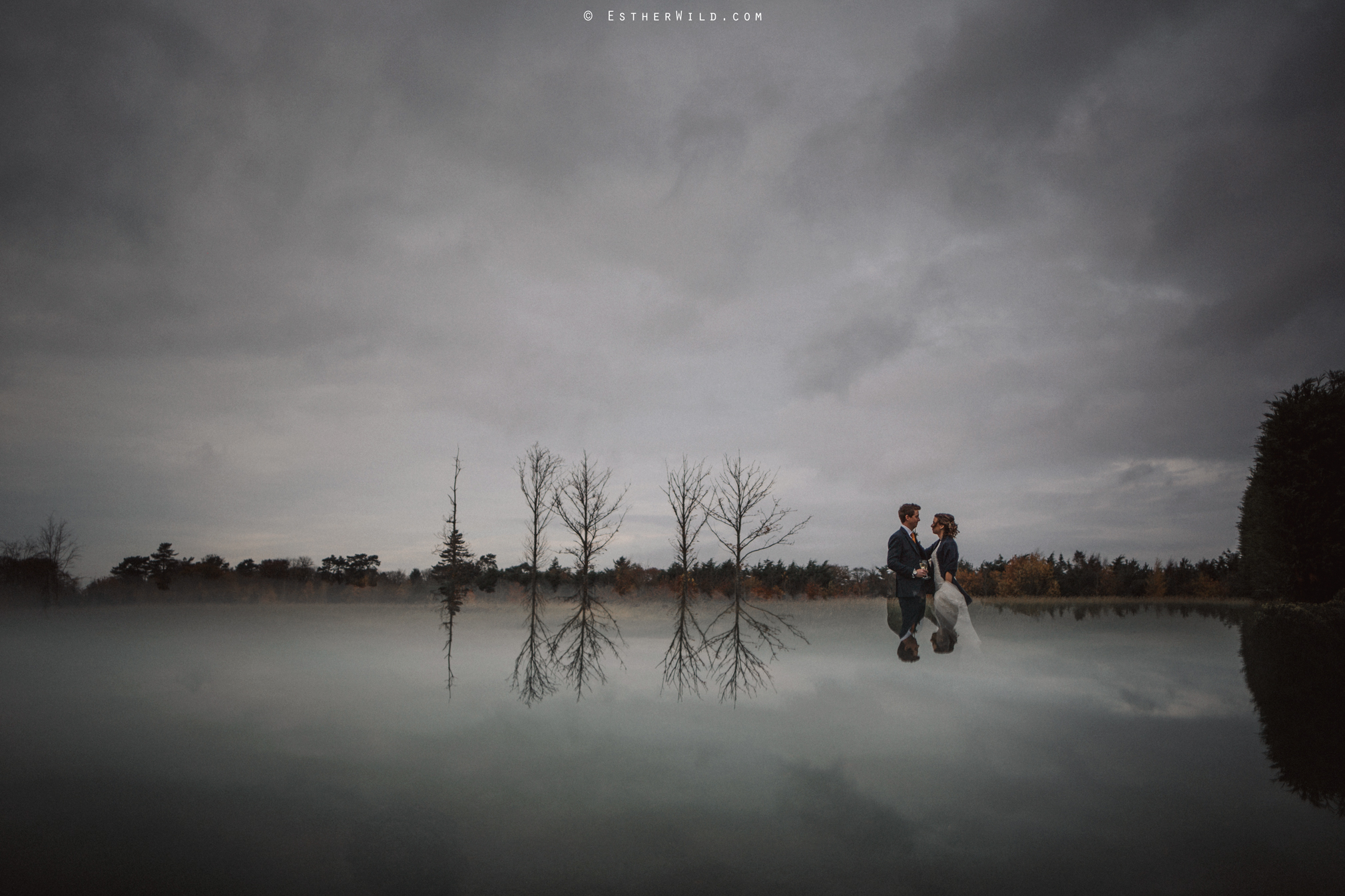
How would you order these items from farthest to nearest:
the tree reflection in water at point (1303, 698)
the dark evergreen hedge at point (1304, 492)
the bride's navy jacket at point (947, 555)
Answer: the dark evergreen hedge at point (1304, 492), the bride's navy jacket at point (947, 555), the tree reflection in water at point (1303, 698)

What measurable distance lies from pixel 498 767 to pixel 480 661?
785 cm

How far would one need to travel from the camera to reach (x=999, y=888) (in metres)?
4.05

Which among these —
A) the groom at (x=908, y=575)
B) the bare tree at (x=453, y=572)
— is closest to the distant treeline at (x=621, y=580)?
the bare tree at (x=453, y=572)

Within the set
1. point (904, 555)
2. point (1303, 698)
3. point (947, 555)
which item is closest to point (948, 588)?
point (947, 555)

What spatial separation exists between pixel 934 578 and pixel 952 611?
2.31ft

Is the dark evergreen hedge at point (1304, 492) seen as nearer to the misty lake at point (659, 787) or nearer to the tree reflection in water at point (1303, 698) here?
the tree reflection in water at point (1303, 698)

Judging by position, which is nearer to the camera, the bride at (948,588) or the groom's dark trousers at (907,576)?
the bride at (948,588)

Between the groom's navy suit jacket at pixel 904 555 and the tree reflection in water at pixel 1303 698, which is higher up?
the groom's navy suit jacket at pixel 904 555

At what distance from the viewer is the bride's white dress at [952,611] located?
1184 cm

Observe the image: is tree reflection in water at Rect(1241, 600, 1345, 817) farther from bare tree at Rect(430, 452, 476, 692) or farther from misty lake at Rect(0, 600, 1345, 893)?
bare tree at Rect(430, 452, 476, 692)

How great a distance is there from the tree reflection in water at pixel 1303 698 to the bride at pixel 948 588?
161 inches

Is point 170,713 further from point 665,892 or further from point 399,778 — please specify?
point 665,892

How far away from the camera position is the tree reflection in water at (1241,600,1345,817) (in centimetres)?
602

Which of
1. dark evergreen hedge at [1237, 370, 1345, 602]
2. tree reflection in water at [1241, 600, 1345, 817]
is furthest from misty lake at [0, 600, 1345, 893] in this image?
dark evergreen hedge at [1237, 370, 1345, 602]
